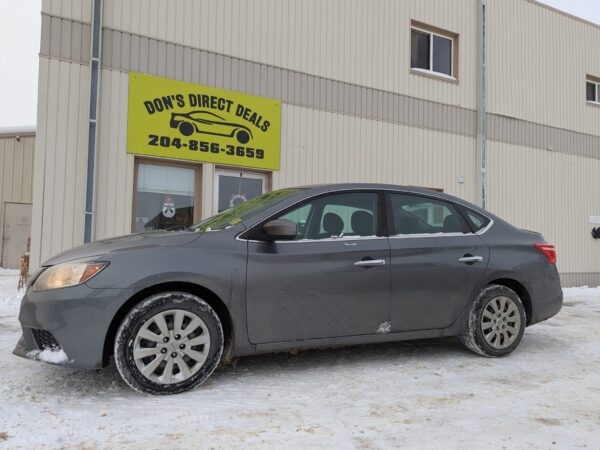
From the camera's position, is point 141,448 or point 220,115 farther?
point 220,115

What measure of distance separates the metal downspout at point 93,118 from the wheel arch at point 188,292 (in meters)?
4.20

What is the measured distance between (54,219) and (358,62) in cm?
616

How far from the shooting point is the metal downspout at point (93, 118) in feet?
22.8

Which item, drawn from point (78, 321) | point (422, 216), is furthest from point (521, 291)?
point (78, 321)

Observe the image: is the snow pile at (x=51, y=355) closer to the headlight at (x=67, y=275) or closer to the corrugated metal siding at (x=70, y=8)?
the headlight at (x=67, y=275)

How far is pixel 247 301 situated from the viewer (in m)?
3.39

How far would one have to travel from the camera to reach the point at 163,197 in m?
7.83

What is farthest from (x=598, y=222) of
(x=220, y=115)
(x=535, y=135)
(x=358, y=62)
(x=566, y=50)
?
(x=220, y=115)

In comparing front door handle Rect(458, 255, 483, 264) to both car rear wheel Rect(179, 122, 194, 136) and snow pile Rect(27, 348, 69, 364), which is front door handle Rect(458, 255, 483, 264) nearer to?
snow pile Rect(27, 348, 69, 364)

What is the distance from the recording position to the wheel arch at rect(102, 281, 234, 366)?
3.15 meters

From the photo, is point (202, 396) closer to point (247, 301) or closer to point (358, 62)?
point (247, 301)

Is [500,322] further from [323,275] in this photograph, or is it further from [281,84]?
[281,84]

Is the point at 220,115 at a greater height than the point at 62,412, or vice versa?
the point at 220,115

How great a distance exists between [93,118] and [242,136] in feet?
7.68
